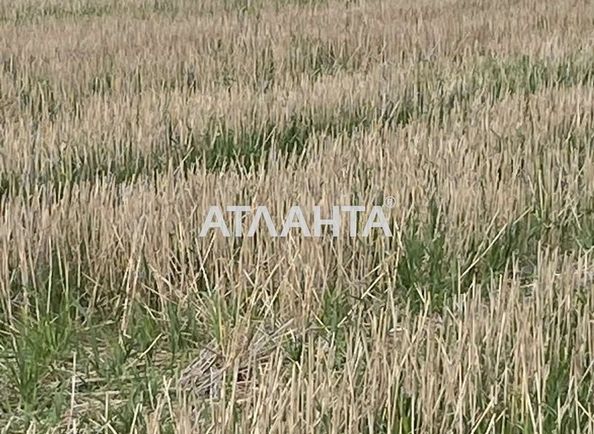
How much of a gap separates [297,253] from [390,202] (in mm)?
573

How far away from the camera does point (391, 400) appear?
1.92 m

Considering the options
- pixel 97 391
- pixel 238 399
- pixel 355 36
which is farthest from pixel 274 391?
pixel 355 36

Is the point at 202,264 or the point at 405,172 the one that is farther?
the point at 405,172

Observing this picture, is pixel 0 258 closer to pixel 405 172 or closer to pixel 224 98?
pixel 405 172

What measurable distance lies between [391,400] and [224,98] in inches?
137

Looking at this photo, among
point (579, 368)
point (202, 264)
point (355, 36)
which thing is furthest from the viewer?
point (355, 36)

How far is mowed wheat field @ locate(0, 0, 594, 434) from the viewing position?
2008mm
